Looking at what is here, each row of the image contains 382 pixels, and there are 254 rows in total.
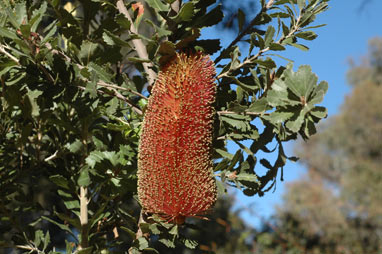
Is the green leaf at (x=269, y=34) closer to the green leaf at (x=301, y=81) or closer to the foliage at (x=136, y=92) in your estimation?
the foliage at (x=136, y=92)

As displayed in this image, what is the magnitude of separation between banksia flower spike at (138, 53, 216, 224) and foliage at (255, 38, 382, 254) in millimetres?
7446

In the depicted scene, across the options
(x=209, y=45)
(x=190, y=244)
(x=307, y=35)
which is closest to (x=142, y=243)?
(x=190, y=244)

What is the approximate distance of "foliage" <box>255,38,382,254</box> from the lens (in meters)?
10.7

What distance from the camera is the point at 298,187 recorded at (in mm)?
15016

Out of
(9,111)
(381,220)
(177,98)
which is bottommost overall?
(381,220)

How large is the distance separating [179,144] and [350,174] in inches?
504

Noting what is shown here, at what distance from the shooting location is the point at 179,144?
73 centimetres

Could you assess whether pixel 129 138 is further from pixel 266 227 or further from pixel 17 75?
pixel 266 227

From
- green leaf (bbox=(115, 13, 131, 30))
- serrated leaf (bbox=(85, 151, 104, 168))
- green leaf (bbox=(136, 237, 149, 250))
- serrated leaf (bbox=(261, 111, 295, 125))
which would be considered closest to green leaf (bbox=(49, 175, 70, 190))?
serrated leaf (bbox=(85, 151, 104, 168))

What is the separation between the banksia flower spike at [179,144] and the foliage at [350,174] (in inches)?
293

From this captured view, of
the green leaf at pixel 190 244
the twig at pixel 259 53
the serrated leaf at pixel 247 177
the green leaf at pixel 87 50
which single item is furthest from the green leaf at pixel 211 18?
the green leaf at pixel 190 244

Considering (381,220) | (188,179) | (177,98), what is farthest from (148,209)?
(381,220)

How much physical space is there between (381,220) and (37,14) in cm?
1117

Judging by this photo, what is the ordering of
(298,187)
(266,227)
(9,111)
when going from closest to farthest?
(9,111), (266,227), (298,187)
